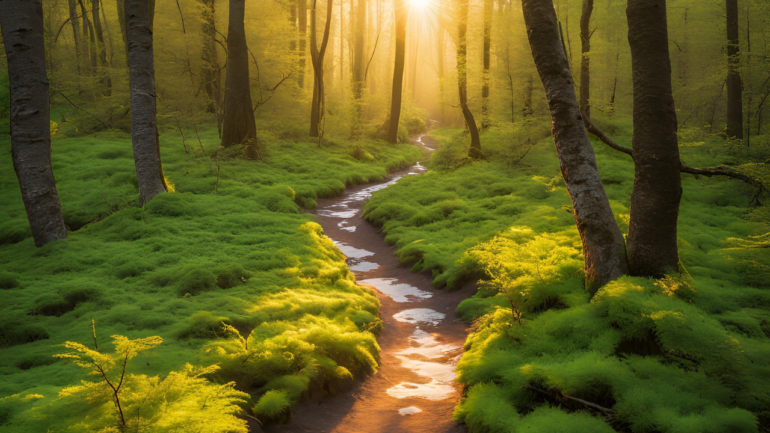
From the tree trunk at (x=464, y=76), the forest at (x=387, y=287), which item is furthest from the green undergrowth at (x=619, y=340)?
the tree trunk at (x=464, y=76)

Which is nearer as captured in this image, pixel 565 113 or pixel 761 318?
pixel 761 318

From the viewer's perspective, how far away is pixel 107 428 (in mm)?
3051

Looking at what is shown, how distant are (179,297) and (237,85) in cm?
1283

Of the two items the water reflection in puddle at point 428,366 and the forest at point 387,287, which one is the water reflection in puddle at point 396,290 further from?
the water reflection in puddle at point 428,366

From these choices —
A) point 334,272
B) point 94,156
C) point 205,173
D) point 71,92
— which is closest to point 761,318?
point 334,272

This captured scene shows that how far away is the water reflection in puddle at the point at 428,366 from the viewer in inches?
215

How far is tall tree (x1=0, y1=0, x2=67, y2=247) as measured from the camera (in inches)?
298

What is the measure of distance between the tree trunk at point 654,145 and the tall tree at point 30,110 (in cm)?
964

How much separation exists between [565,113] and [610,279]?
2.25m

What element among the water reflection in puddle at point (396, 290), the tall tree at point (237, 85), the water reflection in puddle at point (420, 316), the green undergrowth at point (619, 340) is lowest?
the water reflection in puddle at point (420, 316)

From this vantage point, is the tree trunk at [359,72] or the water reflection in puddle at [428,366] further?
the tree trunk at [359,72]

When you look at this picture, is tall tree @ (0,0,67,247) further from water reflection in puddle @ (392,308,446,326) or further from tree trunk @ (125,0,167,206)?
water reflection in puddle @ (392,308,446,326)

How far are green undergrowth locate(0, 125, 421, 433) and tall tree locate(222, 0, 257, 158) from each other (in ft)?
16.3

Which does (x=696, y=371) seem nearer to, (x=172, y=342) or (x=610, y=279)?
(x=610, y=279)
